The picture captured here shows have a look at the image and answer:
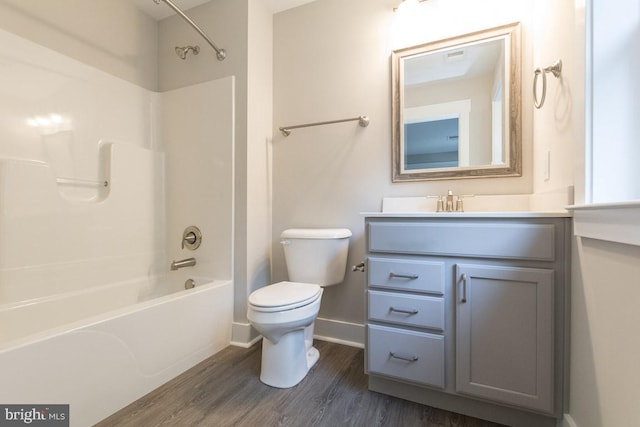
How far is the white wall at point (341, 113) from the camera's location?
5.54 feet

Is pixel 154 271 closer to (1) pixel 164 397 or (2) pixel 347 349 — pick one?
(1) pixel 164 397

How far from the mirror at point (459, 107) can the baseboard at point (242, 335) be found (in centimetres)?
139

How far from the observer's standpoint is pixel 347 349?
5.85 ft

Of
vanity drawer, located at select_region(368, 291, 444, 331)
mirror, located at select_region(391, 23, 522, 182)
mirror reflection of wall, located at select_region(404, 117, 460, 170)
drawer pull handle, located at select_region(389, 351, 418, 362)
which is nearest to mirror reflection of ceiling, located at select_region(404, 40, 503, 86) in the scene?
mirror, located at select_region(391, 23, 522, 182)

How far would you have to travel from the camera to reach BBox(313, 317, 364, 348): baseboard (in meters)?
1.82

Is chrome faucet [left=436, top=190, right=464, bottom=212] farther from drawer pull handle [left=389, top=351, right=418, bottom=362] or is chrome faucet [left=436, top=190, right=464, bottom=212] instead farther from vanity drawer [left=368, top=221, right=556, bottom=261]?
drawer pull handle [left=389, top=351, right=418, bottom=362]

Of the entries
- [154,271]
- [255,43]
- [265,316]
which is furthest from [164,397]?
[255,43]

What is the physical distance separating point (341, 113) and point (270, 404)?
170 cm

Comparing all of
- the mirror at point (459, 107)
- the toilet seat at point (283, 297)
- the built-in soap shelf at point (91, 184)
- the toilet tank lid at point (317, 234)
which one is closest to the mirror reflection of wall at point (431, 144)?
the mirror at point (459, 107)

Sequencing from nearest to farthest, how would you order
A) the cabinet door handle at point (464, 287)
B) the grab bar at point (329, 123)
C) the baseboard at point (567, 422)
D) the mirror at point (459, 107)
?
the baseboard at point (567, 422), the cabinet door handle at point (464, 287), the mirror at point (459, 107), the grab bar at point (329, 123)

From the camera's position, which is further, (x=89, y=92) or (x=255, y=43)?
(x=255, y=43)

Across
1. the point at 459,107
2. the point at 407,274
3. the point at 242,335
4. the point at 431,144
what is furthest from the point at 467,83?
the point at 242,335

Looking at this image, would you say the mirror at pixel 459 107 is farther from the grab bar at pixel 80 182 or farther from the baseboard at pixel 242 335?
the grab bar at pixel 80 182

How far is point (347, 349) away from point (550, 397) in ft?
3.39
